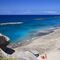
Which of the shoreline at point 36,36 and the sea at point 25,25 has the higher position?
the sea at point 25,25

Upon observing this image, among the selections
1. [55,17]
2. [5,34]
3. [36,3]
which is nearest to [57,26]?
[55,17]

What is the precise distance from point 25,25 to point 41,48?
1.21 ft

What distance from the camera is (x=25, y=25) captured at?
1.91m

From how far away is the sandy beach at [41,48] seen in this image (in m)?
1.84

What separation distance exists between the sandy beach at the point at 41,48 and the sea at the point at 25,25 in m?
0.11

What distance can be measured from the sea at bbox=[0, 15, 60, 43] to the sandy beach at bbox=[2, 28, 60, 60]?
0.11 metres

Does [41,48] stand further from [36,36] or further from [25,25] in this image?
[25,25]

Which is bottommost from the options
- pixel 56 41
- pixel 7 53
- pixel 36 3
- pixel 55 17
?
pixel 7 53

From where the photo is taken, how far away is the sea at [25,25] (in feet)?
6.24

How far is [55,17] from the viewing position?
1.97 m

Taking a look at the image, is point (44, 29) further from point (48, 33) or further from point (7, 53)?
point (7, 53)

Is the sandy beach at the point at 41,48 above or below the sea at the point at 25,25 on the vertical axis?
below

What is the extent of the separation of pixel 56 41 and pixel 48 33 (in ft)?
0.49

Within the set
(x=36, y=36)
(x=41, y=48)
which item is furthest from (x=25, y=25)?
(x=41, y=48)
